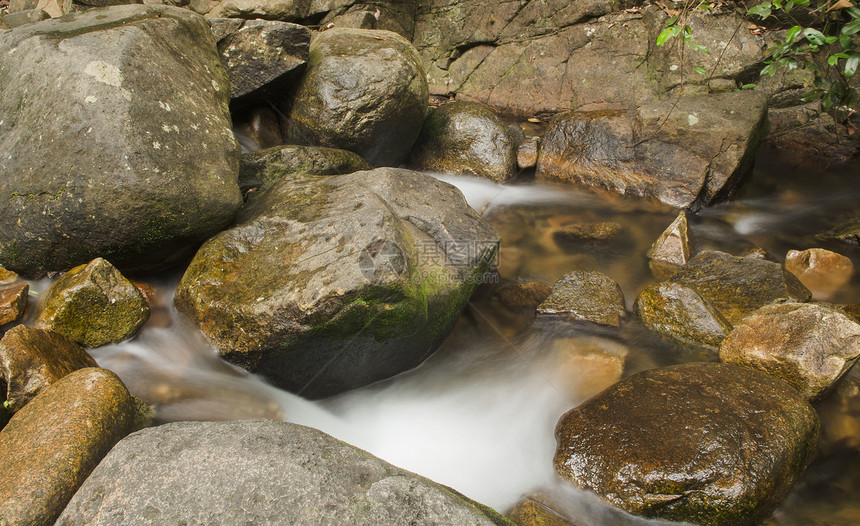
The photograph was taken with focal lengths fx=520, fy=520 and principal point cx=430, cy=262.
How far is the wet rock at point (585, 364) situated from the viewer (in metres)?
3.73

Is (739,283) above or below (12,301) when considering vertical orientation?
below

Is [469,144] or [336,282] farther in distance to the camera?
[469,144]

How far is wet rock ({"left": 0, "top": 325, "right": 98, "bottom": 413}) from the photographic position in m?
2.79

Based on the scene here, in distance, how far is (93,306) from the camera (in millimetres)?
3420

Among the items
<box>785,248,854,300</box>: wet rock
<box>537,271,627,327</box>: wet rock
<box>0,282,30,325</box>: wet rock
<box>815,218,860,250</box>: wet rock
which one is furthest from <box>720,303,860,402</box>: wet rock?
<box>0,282,30,325</box>: wet rock

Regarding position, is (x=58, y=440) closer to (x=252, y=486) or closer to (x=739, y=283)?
(x=252, y=486)

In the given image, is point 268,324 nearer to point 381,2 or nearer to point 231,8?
point 231,8

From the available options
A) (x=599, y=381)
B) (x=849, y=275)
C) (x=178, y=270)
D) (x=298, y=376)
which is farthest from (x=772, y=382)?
(x=178, y=270)

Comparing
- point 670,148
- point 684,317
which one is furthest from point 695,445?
point 670,148

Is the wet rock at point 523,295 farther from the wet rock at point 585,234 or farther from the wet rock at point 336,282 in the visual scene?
the wet rock at point 585,234

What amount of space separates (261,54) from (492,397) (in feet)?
14.0

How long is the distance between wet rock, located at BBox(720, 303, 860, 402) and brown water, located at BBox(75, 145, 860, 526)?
0.97 feet

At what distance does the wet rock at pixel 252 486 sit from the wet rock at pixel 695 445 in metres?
1.10

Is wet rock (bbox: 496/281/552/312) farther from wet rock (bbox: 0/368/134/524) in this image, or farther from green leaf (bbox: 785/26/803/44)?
wet rock (bbox: 0/368/134/524)
